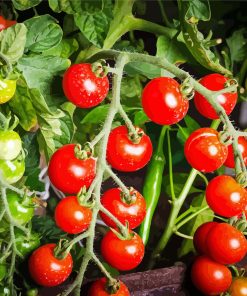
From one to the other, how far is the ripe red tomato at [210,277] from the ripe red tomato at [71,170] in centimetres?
25

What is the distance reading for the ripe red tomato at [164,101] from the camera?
0.58 meters

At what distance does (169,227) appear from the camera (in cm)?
88

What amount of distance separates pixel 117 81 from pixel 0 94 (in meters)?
0.11

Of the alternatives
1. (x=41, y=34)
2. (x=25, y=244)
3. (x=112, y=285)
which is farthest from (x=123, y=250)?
(x=41, y=34)

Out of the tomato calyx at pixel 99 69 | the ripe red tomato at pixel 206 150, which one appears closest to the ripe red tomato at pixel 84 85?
the tomato calyx at pixel 99 69

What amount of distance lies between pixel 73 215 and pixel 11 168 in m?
0.08

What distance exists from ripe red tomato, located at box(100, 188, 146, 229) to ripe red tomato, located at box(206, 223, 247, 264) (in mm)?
141

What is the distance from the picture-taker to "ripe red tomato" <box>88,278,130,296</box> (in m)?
0.62

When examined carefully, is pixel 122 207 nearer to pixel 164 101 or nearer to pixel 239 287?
pixel 164 101

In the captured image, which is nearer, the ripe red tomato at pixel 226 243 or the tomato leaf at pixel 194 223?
the ripe red tomato at pixel 226 243

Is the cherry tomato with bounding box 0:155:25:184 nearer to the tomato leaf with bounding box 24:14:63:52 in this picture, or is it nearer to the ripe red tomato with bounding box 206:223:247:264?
the tomato leaf with bounding box 24:14:63:52

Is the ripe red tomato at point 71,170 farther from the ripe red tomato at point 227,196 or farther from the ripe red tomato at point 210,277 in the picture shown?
the ripe red tomato at point 210,277

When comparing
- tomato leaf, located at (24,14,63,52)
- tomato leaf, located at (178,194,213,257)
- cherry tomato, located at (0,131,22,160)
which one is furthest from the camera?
tomato leaf, located at (178,194,213,257)

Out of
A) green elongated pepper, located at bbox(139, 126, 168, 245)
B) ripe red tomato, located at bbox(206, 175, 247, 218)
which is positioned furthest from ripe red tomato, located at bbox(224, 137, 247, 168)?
green elongated pepper, located at bbox(139, 126, 168, 245)
